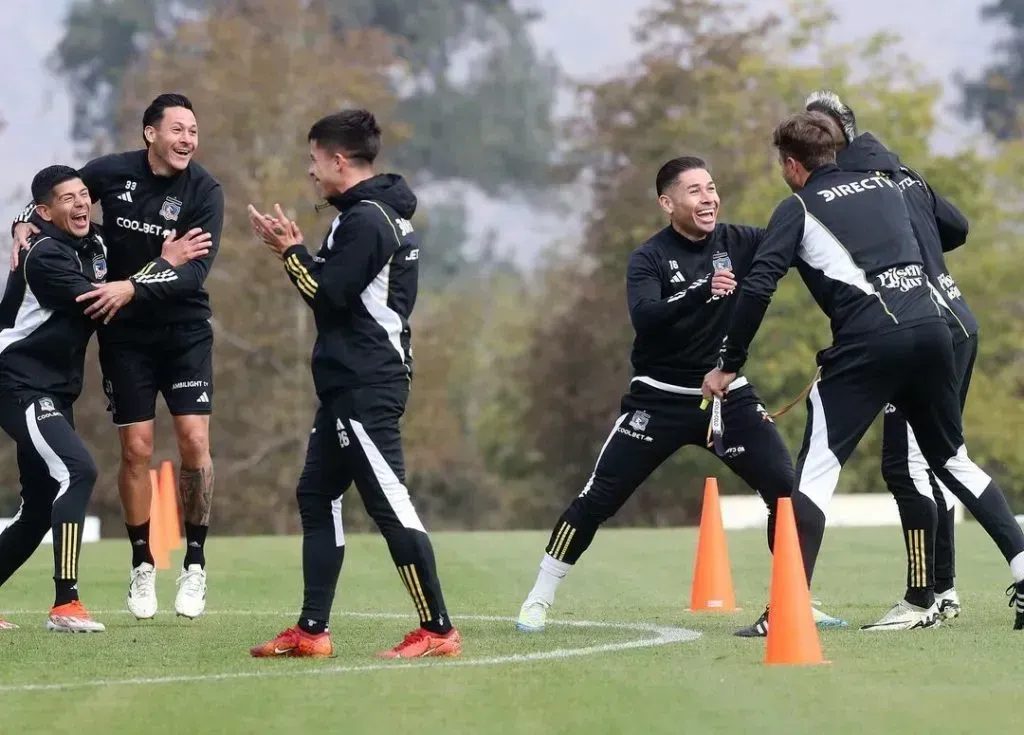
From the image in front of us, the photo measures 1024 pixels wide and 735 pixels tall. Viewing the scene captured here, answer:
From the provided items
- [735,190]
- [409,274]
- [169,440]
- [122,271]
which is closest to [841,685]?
[409,274]

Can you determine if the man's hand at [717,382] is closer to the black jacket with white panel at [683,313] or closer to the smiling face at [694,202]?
the black jacket with white panel at [683,313]

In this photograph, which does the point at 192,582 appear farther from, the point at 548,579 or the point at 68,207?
the point at 68,207

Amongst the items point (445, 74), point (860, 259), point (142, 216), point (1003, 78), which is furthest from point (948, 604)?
point (445, 74)

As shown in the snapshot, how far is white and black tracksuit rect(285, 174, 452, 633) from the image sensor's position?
320 inches

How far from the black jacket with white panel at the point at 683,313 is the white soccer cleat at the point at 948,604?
5.56ft

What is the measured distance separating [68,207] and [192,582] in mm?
2109

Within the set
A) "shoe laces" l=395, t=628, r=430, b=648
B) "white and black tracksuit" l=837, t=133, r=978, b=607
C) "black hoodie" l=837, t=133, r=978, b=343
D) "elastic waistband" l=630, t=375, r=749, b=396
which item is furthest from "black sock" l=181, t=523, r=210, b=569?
"black hoodie" l=837, t=133, r=978, b=343

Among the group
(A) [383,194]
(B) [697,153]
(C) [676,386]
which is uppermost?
(B) [697,153]

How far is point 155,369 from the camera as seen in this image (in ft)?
34.9

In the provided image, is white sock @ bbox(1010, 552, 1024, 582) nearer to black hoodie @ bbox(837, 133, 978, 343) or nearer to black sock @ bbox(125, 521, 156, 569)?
black hoodie @ bbox(837, 133, 978, 343)

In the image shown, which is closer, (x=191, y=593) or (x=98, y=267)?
(x=98, y=267)

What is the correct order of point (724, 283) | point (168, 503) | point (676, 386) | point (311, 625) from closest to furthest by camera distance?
1. point (311, 625)
2. point (724, 283)
3. point (676, 386)
4. point (168, 503)

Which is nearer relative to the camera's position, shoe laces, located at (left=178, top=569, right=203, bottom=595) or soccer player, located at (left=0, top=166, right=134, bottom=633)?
soccer player, located at (left=0, top=166, right=134, bottom=633)

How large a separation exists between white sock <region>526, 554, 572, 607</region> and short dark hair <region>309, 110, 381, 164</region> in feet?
8.58
